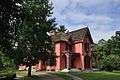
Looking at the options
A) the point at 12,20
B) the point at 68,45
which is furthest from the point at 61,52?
the point at 12,20

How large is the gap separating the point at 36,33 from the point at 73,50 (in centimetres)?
2378

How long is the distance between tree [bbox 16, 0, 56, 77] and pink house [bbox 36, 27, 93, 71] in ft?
53.0

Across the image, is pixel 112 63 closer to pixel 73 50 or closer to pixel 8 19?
pixel 73 50

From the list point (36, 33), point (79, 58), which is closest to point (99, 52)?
point (79, 58)

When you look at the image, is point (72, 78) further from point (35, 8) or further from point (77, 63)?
point (77, 63)

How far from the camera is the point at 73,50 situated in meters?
77.2

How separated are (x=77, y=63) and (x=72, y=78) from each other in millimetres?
24777

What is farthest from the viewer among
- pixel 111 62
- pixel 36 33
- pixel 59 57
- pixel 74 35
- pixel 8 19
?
pixel 74 35

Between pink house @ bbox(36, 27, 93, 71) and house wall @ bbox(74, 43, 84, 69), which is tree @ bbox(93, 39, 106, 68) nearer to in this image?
pink house @ bbox(36, 27, 93, 71)

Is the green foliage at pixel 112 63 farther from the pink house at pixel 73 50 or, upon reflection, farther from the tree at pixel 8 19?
the tree at pixel 8 19

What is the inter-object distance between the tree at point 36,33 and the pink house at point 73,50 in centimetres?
1616

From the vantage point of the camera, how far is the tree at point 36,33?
54125 millimetres

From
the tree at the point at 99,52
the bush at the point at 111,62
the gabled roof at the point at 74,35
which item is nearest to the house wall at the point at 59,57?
the gabled roof at the point at 74,35

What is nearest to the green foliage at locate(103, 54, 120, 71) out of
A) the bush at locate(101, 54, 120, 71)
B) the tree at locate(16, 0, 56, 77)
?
the bush at locate(101, 54, 120, 71)
